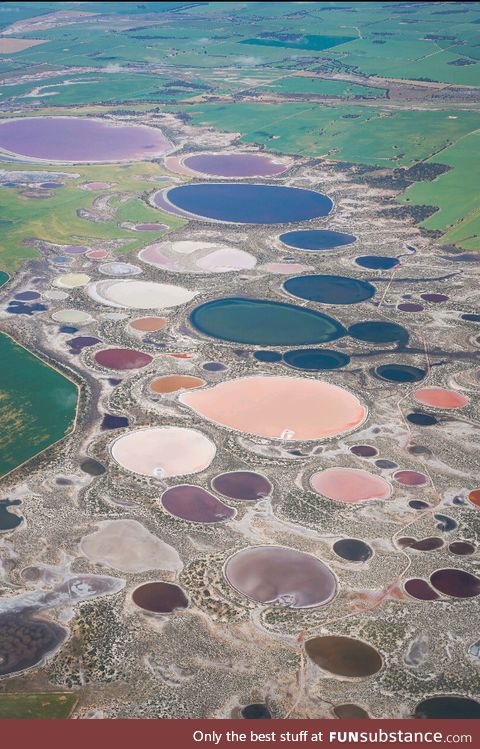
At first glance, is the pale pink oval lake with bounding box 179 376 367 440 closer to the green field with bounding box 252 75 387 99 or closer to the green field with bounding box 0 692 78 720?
the green field with bounding box 0 692 78 720

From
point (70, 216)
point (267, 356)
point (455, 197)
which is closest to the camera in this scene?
point (267, 356)

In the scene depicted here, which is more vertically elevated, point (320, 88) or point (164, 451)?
point (320, 88)

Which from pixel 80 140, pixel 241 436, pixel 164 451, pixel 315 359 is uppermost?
pixel 80 140

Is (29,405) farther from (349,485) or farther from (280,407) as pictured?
(349,485)

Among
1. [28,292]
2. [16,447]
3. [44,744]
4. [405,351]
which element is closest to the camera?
[44,744]

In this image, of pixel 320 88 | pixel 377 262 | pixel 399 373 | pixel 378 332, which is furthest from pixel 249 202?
pixel 320 88

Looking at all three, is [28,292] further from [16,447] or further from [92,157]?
[92,157]

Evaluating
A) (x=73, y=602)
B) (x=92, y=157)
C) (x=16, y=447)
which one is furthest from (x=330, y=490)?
(x=92, y=157)
